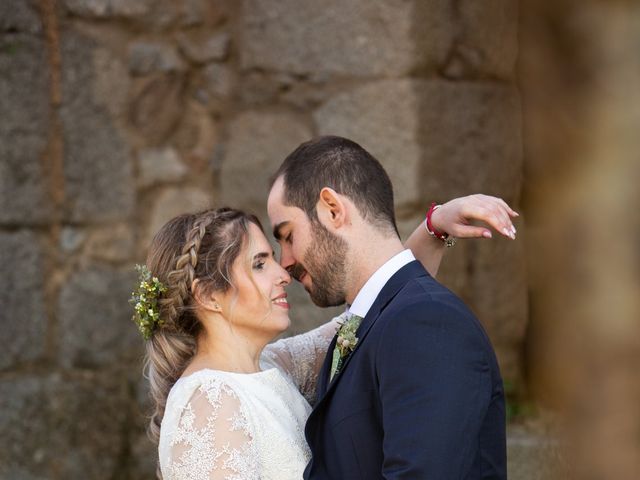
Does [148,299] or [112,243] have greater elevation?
[148,299]

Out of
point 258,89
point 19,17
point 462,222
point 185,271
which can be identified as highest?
point 19,17

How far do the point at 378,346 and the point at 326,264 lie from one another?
37 centimetres

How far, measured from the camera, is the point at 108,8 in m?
4.31

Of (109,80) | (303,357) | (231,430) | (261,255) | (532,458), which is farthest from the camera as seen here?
(109,80)

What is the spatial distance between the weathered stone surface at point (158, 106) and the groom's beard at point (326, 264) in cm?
176

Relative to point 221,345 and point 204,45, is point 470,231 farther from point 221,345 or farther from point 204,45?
point 204,45

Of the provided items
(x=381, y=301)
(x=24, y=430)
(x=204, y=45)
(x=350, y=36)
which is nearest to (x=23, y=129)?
(x=204, y=45)

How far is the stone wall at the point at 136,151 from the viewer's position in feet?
13.2

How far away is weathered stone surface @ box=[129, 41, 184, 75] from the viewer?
4371 millimetres

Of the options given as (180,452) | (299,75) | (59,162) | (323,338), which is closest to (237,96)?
(299,75)

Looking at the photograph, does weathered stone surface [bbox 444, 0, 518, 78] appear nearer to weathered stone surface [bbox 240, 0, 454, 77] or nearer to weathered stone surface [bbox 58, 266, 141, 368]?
weathered stone surface [bbox 240, 0, 454, 77]

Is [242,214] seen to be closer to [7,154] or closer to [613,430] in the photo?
[7,154]

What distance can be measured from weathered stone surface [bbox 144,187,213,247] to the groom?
5.03 feet

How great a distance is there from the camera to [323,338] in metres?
3.35
